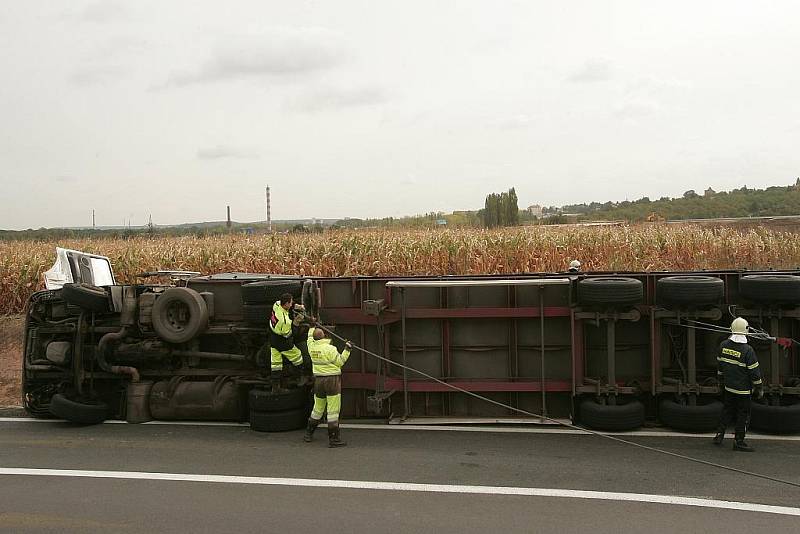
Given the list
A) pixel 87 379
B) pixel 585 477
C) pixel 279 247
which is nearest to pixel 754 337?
pixel 585 477

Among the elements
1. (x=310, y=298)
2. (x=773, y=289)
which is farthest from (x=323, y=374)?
(x=773, y=289)

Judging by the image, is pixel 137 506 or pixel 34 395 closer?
pixel 137 506

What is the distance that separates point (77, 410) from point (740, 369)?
863 cm

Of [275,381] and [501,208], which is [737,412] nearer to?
[275,381]

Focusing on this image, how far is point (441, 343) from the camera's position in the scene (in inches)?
362

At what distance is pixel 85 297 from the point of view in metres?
9.30

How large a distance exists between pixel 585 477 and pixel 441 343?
3.12 metres

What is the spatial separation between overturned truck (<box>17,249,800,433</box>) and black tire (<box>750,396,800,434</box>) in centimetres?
2

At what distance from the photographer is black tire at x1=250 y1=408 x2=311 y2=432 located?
869 cm

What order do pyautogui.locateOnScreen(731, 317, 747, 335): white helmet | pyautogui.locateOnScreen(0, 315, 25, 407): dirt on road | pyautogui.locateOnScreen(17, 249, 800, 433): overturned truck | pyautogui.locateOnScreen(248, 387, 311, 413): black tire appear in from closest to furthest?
pyautogui.locateOnScreen(731, 317, 747, 335): white helmet → pyautogui.locateOnScreen(17, 249, 800, 433): overturned truck → pyautogui.locateOnScreen(248, 387, 311, 413): black tire → pyautogui.locateOnScreen(0, 315, 25, 407): dirt on road

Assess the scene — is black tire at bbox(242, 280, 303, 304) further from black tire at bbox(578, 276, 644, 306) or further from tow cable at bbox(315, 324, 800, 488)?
black tire at bbox(578, 276, 644, 306)

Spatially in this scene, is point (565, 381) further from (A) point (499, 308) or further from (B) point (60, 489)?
(B) point (60, 489)

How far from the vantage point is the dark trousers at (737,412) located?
7.36 m

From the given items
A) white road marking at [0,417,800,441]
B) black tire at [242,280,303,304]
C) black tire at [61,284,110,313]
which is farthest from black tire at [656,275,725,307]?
black tire at [61,284,110,313]
